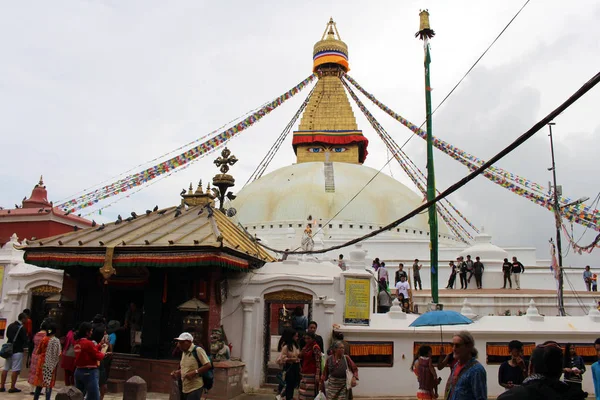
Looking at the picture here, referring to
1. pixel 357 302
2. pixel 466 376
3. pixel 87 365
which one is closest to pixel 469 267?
pixel 357 302

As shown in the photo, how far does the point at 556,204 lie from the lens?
50.6 feet

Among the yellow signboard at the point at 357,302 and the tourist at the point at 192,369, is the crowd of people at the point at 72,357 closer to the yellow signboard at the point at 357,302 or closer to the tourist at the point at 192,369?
the tourist at the point at 192,369

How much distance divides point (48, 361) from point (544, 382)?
6.22 m

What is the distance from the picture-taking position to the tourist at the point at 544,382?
2977 millimetres

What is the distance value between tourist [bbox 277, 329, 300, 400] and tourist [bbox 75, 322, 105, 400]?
229 cm

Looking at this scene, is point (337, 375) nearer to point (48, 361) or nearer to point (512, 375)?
point (512, 375)

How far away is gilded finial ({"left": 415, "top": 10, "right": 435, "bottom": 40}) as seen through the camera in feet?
43.1

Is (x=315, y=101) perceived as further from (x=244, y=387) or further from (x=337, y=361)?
(x=337, y=361)

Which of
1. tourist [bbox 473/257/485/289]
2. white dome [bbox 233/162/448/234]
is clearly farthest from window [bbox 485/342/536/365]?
white dome [bbox 233/162/448/234]

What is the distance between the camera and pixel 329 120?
1368 inches

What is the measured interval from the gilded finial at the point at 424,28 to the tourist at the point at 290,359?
8834 mm

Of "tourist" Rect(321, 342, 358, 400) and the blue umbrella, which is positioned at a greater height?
the blue umbrella

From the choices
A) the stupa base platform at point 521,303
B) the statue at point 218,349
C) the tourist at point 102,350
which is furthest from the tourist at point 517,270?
the tourist at point 102,350

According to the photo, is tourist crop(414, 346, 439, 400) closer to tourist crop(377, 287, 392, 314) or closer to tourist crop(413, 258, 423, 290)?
tourist crop(377, 287, 392, 314)
